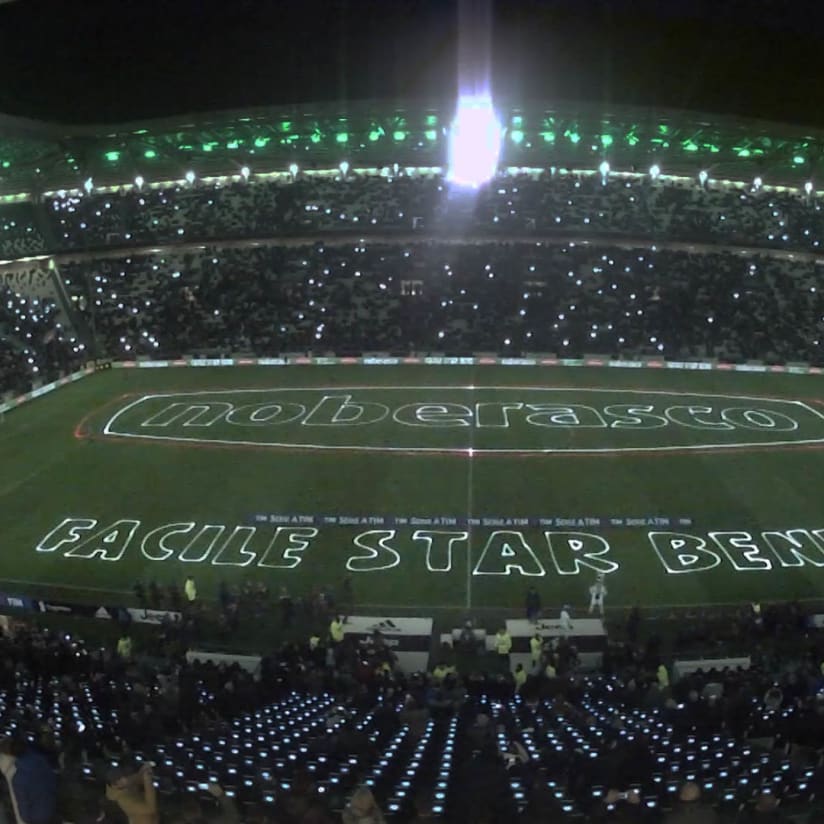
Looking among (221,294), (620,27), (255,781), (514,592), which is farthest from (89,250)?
(255,781)

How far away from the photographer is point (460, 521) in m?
26.0

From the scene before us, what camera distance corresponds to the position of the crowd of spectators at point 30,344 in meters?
44.0

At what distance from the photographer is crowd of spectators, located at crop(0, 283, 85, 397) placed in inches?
1731

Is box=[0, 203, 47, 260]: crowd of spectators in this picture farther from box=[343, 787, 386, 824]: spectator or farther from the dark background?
box=[343, 787, 386, 824]: spectator

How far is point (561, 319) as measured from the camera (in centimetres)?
5388

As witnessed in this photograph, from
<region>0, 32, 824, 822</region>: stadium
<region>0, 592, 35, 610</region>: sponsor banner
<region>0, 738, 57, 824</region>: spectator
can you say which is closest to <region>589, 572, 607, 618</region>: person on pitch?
<region>0, 32, 824, 822</region>: stadium

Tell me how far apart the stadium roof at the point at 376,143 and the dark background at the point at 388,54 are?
223 inches

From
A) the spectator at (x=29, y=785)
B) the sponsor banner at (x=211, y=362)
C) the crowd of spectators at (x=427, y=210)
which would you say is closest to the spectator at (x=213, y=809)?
the spectator at (x=29, y=785)

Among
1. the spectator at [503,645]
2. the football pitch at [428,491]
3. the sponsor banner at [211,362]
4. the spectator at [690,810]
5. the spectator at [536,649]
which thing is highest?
the spectator at [690,810]

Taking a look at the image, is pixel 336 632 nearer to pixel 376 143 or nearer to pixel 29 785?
pixel 29 785

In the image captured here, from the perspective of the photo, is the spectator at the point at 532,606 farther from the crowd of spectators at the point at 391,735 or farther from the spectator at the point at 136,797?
the spectator at the point at 136,797

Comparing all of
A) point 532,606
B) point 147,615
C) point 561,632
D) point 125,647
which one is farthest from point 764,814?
point 147,615

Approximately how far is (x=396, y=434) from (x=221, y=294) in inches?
1098

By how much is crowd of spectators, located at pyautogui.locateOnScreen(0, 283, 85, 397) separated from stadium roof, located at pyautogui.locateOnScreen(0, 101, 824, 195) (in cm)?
976
